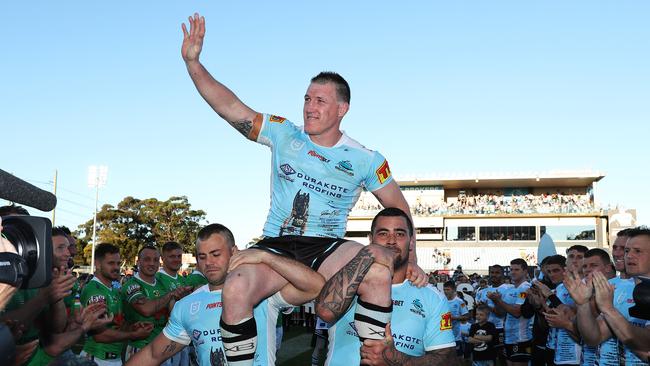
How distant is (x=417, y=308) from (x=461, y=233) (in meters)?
69.3

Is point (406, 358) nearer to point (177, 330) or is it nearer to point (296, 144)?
point (296, 144)

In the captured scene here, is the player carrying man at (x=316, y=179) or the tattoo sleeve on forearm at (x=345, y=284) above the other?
the player carrying man at (x=316, y=179)

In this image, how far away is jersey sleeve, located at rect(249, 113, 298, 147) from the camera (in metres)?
5.20

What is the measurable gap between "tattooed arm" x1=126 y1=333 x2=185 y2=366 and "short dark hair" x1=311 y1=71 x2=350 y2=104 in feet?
8.94

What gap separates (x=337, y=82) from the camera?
532cm

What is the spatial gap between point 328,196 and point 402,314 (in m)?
1.55

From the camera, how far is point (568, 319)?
8766 mm

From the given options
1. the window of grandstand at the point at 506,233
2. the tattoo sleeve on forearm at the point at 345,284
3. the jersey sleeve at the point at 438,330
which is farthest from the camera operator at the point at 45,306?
the window of grandstand at the point at 506,233

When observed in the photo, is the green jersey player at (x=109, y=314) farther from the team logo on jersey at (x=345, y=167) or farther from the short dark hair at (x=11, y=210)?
the team logo on jersey at (x=345, y=167)

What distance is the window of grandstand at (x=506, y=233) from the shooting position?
7194 centimetres

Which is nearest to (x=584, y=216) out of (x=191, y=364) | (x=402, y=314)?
(x=191, y=364)

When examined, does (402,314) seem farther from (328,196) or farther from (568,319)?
(568,319)

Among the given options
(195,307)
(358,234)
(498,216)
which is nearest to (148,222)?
(358,234)

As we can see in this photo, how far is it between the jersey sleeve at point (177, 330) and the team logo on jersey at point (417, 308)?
2152mm
